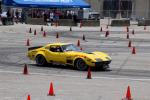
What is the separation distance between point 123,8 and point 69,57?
6778 cm

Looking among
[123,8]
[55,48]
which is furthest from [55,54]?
[123,8]

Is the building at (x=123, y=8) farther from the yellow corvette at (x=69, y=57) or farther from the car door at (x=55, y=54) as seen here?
the car door at (x=55, y=54)

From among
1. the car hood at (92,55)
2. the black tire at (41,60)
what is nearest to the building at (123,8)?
the black tire at (41,60)

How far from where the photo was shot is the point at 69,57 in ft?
75.8

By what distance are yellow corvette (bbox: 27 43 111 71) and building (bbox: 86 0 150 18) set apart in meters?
59.9

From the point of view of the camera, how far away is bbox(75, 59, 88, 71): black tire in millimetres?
22628

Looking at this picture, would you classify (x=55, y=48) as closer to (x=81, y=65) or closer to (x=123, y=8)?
(x=81, y=65)

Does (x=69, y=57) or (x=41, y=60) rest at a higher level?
(x=69, y=57)

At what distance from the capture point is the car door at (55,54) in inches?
926

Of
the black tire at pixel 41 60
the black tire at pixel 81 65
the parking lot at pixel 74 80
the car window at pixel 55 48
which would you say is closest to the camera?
the parking lot at pixel 74 80

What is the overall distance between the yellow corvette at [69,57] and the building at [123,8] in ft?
196

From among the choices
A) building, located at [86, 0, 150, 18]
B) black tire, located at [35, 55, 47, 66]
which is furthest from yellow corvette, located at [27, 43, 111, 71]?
building, located at [86, 0, 150, 18]

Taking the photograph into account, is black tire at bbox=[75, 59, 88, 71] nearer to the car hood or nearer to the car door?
the car hood

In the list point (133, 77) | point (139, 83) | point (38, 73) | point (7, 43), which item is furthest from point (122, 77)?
point (7, 43)
